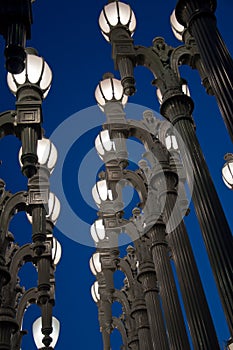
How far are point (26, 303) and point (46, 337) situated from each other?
1.44 metres

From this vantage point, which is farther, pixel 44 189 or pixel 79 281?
pixel 79 281

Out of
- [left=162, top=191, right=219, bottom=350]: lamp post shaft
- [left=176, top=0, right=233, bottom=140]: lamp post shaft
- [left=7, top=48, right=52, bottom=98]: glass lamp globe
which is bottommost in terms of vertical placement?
[left=162, top=191, right=219, bottom=350]: lamp post shaft

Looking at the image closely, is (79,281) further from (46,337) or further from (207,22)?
(207,22)

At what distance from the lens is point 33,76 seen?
8.31m

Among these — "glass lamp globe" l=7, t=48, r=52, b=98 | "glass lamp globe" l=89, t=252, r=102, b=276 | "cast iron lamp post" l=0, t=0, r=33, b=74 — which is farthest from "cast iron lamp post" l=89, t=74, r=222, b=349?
"cast iron lamp post" l=0, t=0, r=33, b=74

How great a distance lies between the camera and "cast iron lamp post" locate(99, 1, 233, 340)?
6527 mm

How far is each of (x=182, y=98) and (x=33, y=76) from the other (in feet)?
7.83

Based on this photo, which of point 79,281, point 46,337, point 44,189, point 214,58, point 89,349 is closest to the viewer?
point 214,58

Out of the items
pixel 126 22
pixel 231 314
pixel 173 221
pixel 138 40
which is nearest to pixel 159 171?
pixel 173 221

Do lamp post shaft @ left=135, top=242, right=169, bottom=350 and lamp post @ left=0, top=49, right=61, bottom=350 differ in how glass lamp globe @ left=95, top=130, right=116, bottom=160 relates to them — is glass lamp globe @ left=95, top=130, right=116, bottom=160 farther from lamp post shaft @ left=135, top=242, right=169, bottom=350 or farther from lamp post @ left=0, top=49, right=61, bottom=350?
lamp post shaft @ left=135, top=242, right=169, bottom=350

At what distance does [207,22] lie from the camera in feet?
23.5

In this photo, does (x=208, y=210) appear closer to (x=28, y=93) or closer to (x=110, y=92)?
(x=28, y=93)

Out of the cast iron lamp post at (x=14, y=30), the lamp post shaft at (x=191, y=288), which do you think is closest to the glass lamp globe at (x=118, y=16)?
the lamp post shaft at (x=191, y=288)

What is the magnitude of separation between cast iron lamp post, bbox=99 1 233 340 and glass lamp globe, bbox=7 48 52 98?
1.24 metres
